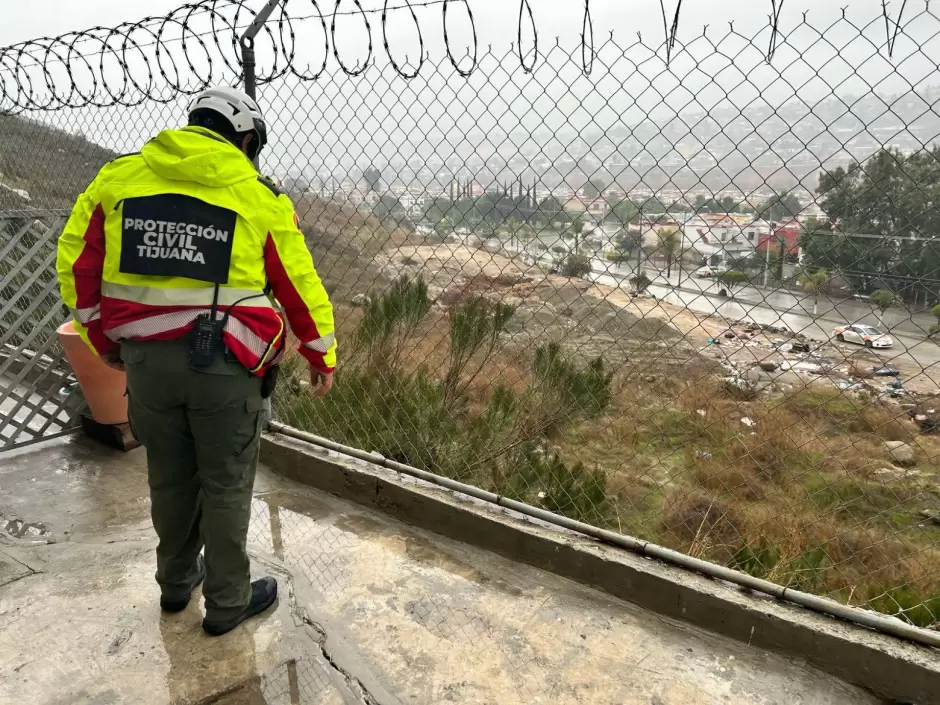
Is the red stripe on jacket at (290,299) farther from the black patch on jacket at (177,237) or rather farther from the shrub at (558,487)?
the shrub at (558,487)

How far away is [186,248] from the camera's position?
197 cm

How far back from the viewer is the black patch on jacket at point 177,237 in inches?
77.3

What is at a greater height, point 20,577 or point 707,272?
point 707,272

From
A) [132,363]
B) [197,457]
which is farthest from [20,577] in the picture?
[132,363]

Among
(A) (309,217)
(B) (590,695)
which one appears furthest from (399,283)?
(B) (590,695)

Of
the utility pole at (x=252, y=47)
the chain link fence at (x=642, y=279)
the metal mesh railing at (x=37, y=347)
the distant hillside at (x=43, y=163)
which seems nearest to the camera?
the chain link fence at (x=642, y=279)

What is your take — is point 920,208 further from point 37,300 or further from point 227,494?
point 37,300

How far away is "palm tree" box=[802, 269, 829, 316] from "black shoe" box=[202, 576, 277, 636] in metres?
2.23

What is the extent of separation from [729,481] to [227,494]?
266cm

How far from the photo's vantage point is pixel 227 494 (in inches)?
88.7

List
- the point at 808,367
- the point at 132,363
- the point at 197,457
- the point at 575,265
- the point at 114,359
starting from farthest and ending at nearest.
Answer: the point at 575,265, the point at 808,367, the point at 114,359, the point at 197,457, the point at 132,363

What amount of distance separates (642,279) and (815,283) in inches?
22.5

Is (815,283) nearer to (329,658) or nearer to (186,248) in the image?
(186,248)

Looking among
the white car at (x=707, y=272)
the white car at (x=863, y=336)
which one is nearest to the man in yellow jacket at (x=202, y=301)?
the white car at (x=707, y=272)
